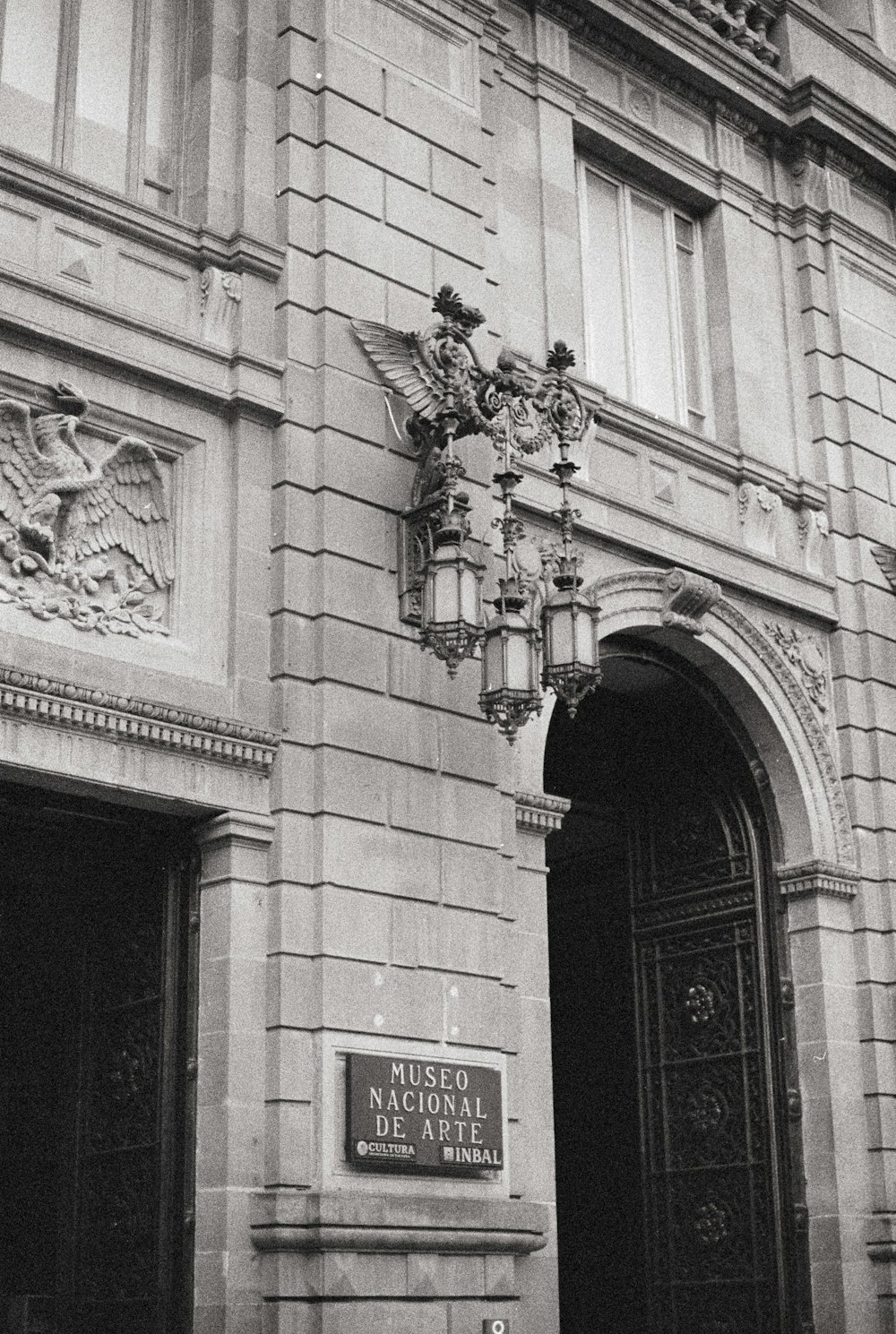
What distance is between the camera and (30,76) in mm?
13719

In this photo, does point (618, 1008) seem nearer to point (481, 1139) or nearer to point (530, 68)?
point (481, 1139)

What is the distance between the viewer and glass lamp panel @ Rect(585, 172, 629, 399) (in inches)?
687

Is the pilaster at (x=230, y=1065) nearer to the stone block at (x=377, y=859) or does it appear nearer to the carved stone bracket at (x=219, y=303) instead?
the stone block at (x=377, y=859)

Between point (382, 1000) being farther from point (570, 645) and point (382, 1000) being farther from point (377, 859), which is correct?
point (570, 645)

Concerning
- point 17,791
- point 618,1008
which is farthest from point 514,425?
point 618,1008

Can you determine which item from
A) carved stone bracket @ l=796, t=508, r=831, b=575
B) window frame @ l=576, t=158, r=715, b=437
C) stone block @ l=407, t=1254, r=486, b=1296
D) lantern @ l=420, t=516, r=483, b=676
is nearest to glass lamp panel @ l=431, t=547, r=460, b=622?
lantern @ l=420, t=516, r=483, b=676

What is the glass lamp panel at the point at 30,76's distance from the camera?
1348cm

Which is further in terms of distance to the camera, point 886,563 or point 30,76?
point 886,563

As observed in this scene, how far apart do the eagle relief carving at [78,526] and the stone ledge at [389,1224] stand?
12.6ft

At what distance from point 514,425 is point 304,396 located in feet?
7.37

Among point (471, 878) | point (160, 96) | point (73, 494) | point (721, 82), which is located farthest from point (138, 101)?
point (721, 82)

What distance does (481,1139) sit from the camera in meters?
12.8

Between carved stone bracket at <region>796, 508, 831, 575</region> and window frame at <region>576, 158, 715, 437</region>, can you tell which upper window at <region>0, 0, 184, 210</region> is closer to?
window frame at <region>576, 158, 715, 437</region>

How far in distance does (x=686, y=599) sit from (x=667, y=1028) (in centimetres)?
416
